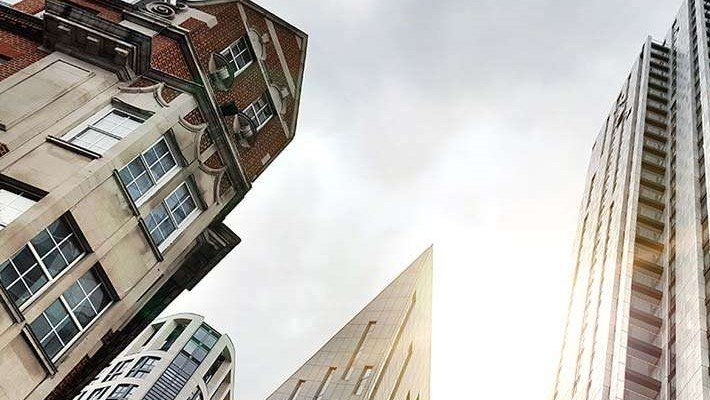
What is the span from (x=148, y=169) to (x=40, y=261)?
449 cm

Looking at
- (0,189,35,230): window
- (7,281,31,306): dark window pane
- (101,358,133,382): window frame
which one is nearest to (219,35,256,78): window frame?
(0,189,35,230): window

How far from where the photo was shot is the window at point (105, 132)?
61.0 ft

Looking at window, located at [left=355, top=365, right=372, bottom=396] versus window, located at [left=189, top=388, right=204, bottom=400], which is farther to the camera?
window, located at [left=189, top=388, right=204, bottom=400]

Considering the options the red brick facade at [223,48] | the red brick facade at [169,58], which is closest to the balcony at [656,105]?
the red brick facade at [223,48]

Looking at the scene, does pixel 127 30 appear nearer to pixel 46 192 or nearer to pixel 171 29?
pixel 171 29

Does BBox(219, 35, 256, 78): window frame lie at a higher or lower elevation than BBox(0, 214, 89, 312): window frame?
higher

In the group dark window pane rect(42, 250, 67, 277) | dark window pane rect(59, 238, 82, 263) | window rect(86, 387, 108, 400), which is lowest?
window rect(86, 387, 108, 400)

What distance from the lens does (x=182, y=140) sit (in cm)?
2106

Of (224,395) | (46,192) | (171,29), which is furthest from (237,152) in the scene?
(224,395)

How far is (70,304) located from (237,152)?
337 inches

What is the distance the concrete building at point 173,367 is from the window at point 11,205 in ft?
188

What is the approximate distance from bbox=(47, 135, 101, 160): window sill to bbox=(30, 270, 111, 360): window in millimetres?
3058

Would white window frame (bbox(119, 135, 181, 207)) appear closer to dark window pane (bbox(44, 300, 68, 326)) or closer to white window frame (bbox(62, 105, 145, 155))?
white window frame (bbox(62, 105, 145, 155))

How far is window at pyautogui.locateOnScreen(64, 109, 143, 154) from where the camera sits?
18598 millimetres
